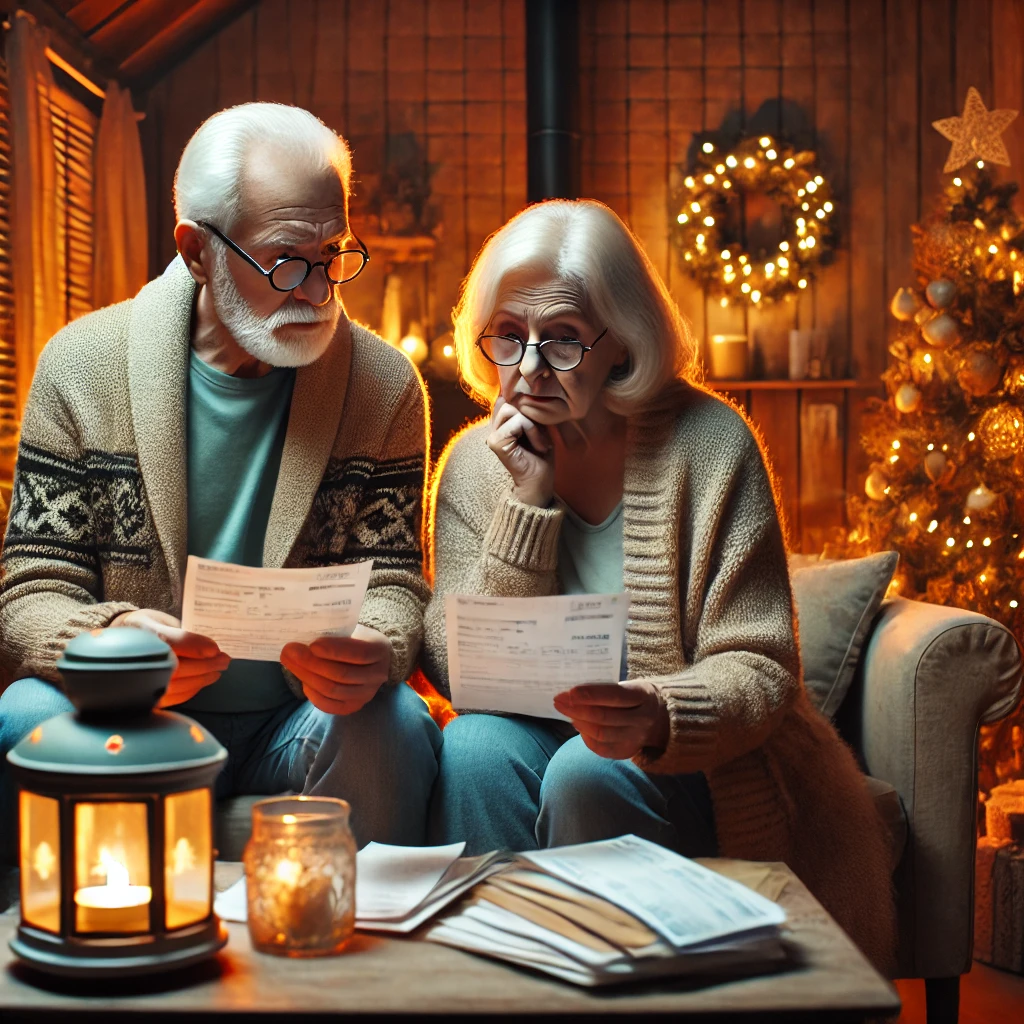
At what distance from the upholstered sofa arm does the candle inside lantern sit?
125 centimetres

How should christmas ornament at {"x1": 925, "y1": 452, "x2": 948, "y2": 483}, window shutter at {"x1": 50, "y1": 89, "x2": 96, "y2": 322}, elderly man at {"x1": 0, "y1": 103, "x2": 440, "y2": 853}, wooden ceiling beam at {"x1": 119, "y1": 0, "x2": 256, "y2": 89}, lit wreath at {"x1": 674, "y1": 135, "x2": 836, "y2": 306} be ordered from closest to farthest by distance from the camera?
1. elderly man at {"x1": 0, "y1": 103, "x2": 440, "y2": 853}
2. christmas ornament at {"x1": 925, "y1": 452, "x2": 948, "y2": 483}
3. window shutter at {"x1": 50, "y1": 89, "x2": 96, "y2": 322}
4. wooden ceiling beam at {"x1": 119, "y1": 0, "x2": 256, "y2": 89}
5. lit wreath at {"x1": 674, "y1": 135, "x2": 836, "y2": 306}

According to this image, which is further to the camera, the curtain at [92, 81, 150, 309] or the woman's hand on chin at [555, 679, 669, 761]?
the curtain at [92, 81, 150, 309]

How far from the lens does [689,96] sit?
15.6 feet

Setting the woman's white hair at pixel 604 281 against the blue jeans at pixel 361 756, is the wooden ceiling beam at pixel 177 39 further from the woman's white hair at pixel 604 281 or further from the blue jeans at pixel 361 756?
the blue jeans at pixel 361 756

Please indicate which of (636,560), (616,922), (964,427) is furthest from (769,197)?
(616,922)

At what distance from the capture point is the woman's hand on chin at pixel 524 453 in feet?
5.90

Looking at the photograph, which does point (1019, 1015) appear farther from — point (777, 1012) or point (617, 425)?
point (777, 1012)

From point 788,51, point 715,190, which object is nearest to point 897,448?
point 715,190

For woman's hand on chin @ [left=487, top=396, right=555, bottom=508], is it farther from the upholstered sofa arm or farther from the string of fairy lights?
the string of fairy lights

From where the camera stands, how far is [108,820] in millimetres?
1032

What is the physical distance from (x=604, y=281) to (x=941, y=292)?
198 cm

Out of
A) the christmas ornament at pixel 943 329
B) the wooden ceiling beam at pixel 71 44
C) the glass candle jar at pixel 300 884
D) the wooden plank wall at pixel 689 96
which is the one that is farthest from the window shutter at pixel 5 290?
the glass candle jar at pixel 300 884

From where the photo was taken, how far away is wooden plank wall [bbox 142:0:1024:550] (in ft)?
15.5

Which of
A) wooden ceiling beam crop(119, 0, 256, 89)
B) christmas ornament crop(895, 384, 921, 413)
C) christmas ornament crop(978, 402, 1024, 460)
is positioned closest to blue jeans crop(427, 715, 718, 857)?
christmas ornament crop(978, 402, 1024, 460)
